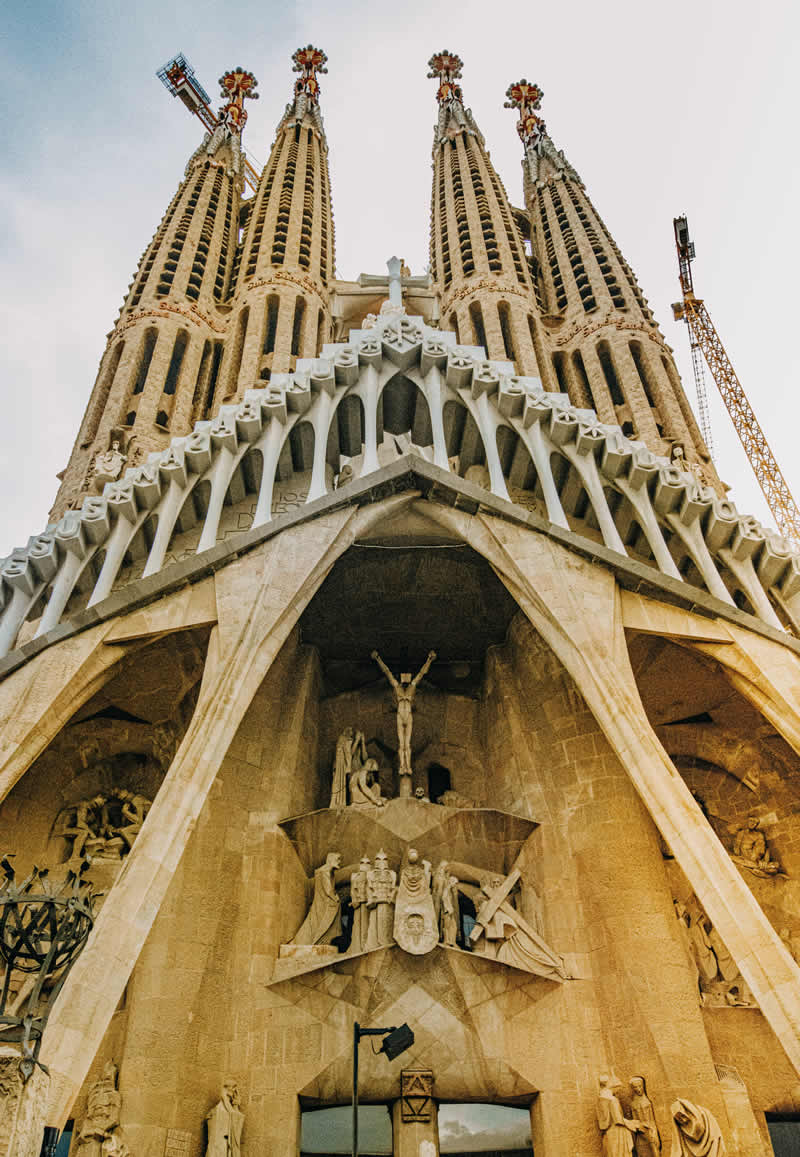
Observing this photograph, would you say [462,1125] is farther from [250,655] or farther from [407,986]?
[250,655]

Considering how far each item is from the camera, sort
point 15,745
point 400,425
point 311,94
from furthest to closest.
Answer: point 311,94 → point 400,425 → point 15,745

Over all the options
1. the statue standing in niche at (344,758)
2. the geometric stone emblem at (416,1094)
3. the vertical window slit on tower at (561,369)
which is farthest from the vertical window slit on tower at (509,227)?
the geometric stone emblem at (416,1094)

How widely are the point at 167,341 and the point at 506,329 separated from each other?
754 centimetres

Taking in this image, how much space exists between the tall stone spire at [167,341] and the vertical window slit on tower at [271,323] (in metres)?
1.08

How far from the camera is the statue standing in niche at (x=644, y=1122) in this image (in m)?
9.21

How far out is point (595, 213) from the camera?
2616 centimetres

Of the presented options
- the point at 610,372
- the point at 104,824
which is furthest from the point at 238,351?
the point at 104,824

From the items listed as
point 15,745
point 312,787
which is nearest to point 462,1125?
point 312,787

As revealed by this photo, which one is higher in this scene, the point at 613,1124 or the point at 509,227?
the point at 509,227

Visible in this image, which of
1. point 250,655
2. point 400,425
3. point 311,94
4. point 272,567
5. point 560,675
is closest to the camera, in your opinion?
point 250,655

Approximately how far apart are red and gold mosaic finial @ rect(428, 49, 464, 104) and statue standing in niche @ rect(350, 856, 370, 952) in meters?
30.1

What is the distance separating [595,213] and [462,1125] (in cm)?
2288

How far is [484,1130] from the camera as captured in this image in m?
10.4

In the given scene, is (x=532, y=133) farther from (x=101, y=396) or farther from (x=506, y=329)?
(x=101, y=396)
